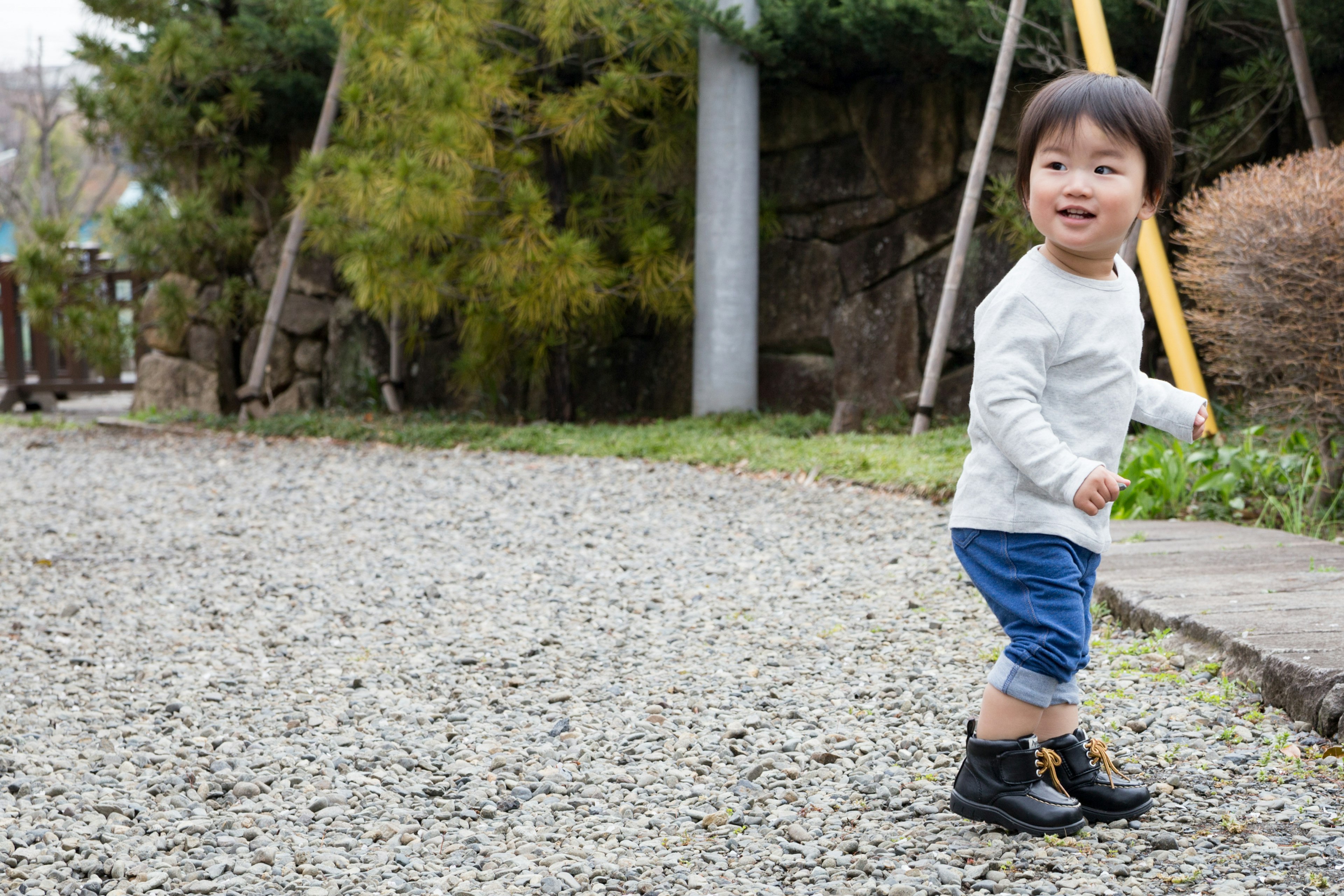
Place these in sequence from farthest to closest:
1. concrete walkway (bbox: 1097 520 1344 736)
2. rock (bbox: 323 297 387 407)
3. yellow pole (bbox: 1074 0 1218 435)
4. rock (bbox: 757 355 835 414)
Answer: rock (bbox: 323 297 387 407) → rock (bbox: 757 355 835 414) → yellow pole (bbox: 1074 0 1218 435) → concrete walkway (bbox: 1097 520 1344 736)

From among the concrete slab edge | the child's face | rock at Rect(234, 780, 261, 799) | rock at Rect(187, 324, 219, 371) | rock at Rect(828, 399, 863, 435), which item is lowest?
rock at Rect(234, 780, 261, 799)

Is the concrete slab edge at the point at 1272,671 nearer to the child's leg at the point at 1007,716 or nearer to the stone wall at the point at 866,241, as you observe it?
the child's leg at the point at 1007,716

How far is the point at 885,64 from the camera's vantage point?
6.00 m

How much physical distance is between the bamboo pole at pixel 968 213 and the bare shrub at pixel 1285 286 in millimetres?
1721

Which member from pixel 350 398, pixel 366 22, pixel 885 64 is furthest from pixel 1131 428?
pixel 350 398

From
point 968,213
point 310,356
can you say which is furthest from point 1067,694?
point 310,356

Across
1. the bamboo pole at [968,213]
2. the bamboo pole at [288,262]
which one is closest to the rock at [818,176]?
the bamboo pole at [968,213]

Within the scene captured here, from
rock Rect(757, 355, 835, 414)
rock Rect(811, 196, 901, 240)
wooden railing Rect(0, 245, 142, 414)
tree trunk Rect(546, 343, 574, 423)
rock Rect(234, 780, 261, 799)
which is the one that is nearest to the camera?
rock Rect(234, 780, 261, 799)

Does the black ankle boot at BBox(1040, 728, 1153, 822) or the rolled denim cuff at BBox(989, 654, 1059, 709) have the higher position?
the rolled denim cuff at BBox(989, 654, 1059, 709)

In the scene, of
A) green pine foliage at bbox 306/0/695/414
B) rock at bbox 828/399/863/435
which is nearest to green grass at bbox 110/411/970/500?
rock at bbox 828/399/863/435

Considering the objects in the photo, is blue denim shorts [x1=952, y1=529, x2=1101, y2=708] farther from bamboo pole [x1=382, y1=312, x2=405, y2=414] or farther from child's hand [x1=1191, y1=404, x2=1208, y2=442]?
bamboo pole [x1=382, y1=312, x2=405, y2=414]

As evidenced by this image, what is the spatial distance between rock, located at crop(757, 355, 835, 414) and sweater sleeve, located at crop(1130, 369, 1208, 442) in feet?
15.7

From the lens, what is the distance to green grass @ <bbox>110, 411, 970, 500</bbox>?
447 centimetres

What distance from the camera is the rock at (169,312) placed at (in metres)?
7.23
